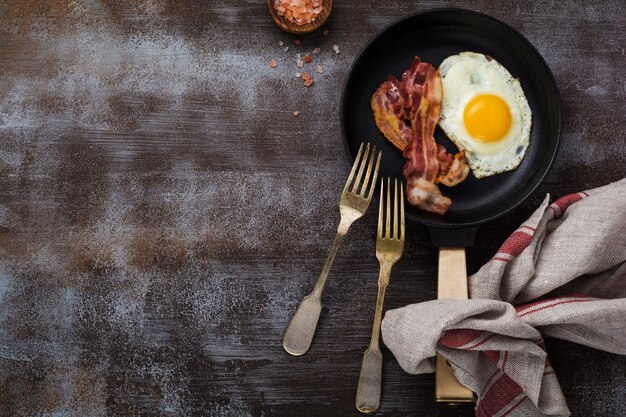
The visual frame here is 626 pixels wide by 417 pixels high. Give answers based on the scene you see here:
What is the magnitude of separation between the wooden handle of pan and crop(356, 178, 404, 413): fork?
17 centimetres

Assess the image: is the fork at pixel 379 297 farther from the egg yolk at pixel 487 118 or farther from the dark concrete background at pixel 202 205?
the egg yolk at pixel 487 118

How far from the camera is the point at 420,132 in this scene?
2221mm

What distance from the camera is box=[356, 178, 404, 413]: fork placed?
7.09ft

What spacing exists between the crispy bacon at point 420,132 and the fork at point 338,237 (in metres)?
0.13

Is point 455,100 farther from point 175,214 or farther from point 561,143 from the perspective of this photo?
point 175,214

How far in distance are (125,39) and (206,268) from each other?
1.03 metres

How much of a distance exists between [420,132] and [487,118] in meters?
0.26

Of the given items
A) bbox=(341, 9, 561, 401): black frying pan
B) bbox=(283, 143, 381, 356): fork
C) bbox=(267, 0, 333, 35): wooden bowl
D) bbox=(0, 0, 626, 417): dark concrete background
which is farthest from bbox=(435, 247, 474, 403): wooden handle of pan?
bbox=(267, 0, 333, 35): wooden bowl

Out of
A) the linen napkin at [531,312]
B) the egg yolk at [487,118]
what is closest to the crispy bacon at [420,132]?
the egg yolk at [487,118]

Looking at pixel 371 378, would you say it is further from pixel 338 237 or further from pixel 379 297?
pixel 338 237

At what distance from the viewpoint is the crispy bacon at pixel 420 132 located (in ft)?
7.22

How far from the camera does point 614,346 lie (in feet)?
6.54

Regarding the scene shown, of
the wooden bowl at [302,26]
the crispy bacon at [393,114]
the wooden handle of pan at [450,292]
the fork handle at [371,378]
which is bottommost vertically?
the fork handle at [371,378]

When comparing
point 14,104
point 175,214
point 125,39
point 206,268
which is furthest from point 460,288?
point 14,104
